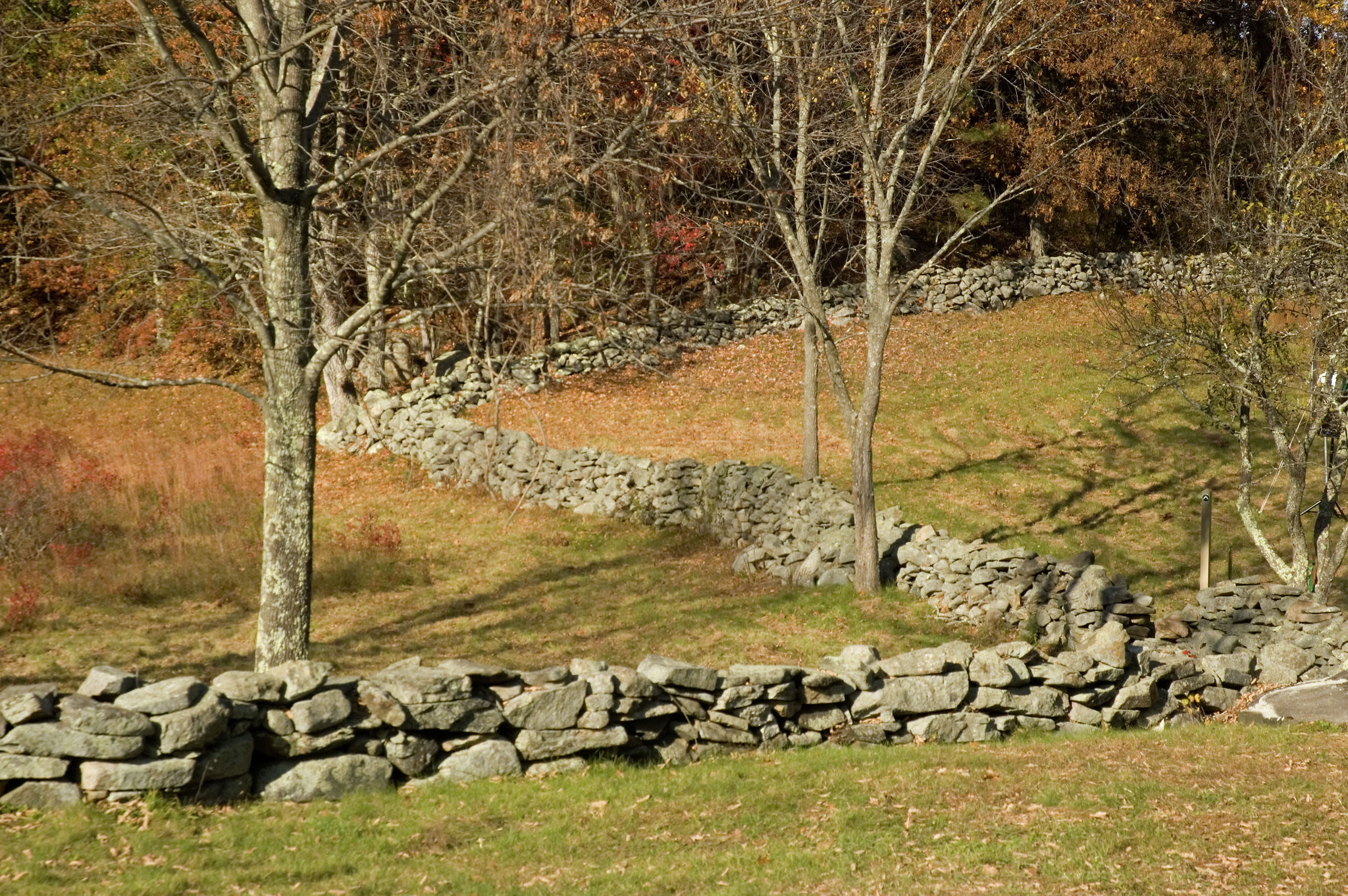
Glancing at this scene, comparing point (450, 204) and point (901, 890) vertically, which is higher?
point (450, 204)

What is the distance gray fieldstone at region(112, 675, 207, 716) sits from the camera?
6840mm

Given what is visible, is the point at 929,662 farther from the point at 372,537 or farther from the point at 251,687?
the point at 372,537

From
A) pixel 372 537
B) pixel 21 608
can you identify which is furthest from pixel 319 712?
pixel 372 537

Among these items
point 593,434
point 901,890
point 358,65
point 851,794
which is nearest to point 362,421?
point 593,434

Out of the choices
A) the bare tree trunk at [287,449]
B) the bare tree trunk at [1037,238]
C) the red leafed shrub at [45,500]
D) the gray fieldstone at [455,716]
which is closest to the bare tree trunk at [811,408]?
the bare tree trunk at [287,449]

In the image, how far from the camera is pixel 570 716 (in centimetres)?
801

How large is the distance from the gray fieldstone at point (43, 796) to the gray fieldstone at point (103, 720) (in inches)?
13.2

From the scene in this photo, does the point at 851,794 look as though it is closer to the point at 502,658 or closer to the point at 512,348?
the point at 512,348

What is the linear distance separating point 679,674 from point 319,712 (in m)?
2.50

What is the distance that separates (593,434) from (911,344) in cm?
920

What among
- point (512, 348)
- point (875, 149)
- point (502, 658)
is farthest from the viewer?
point (875, 149)

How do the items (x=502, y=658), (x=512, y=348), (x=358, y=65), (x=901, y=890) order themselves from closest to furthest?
(x=901, y=890), (x=512, y=348), (x=358, y=65), (x=502, y=658)

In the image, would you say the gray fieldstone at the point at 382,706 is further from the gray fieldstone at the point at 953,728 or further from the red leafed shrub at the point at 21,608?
the red leafed shrub at the point at 21,608

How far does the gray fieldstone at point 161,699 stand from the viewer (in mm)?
6840
